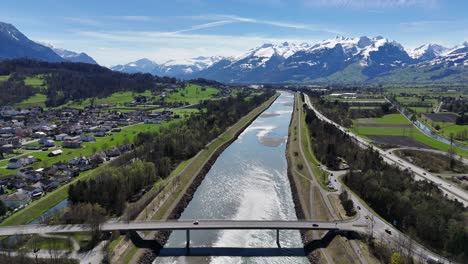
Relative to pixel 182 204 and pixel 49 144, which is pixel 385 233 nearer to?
pixel 182 204

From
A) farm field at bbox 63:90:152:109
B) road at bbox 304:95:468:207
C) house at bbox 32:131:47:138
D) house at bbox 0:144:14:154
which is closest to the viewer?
road at bbox 304:95:468:207

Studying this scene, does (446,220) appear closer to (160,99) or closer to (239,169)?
(239,169)

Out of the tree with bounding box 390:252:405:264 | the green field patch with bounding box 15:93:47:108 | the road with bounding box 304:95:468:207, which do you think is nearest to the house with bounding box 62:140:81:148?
the road with bounding box 304:95:468:207

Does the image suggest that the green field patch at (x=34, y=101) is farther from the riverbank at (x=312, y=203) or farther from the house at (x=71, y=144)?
the riverbank at (x=312, y=203)

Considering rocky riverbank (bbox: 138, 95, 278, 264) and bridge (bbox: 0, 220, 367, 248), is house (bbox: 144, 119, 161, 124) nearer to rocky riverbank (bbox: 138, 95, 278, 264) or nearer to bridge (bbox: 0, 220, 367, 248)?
rocky riverbank (bbox: 138, 95, 278, 264)

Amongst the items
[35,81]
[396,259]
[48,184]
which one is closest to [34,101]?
[35,81]
